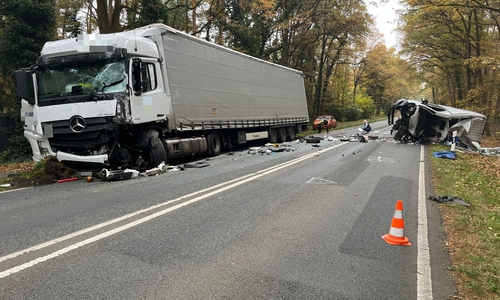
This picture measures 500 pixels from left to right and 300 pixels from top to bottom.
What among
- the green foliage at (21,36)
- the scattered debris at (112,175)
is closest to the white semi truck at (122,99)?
the scattered debris at (112,175)

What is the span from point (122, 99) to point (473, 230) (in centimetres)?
760

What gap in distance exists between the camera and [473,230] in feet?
16.2

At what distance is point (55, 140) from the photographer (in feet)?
26.4

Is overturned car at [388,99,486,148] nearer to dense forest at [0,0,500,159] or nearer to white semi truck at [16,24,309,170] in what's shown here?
dense forest at [0,0,500,159]

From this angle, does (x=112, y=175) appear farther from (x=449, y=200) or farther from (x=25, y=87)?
(x=449, y=200)

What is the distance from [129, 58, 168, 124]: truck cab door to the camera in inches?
330

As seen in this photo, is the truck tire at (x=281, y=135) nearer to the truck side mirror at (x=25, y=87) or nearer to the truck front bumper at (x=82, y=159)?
the truck front bumper at (x=82, y=159)

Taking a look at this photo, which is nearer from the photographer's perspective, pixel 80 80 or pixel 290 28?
pixel 80 80

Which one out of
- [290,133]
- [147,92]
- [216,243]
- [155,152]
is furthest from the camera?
[290,133]

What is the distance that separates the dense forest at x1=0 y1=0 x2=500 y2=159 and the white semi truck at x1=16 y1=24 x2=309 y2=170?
7607 mm

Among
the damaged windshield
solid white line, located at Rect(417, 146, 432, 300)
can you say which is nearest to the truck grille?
the damaged windshield

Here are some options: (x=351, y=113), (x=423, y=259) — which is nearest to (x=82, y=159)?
(x=423, y=259)

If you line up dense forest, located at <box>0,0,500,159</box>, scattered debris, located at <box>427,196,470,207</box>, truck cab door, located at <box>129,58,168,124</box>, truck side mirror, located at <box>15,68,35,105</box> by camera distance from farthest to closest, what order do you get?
dense forest, located at <box>0,0,500,159</box> → truck cab door, located at <box>129,58,168,124</box> → truck side mirror, located at <box>15,68,35,105</box> → scattered debris, located at <box>427,196,470,207</box>

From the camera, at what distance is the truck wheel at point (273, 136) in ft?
60.0
